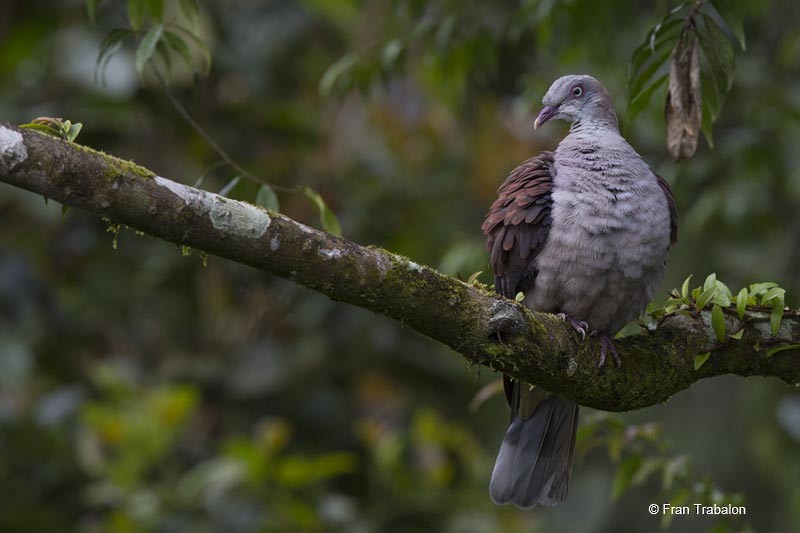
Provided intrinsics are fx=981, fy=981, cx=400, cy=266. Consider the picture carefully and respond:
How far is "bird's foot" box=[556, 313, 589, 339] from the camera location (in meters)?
3.16

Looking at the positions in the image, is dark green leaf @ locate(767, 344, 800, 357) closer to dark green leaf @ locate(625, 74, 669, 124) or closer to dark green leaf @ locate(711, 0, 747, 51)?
dark green leaf @ locate(625, 74, 669, 124)

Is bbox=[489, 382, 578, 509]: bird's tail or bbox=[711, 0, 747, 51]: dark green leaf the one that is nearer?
bbox=[711, 0, 747, 51]: dark green leaf

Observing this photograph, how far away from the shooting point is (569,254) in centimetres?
344

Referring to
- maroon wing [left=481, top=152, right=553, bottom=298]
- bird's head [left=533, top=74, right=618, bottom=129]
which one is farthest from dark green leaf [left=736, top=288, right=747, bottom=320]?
bird's head [left=533, top=74, right=618, bottom=129]

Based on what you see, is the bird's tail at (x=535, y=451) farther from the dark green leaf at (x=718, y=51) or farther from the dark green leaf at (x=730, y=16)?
the dark green leaf at (x=730, y=16)

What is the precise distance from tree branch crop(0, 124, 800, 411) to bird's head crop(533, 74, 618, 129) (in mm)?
1065

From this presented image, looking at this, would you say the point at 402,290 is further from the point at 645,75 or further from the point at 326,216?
the point at 645,75

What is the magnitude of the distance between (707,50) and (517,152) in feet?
10.4

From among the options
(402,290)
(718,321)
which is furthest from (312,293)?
(402,290)

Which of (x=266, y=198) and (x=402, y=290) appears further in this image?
(x=266, y=198)

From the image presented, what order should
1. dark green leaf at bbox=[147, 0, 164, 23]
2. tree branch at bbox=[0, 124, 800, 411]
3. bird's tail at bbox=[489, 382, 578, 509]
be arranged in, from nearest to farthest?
1. tree branch at bbox=[0, 124, 800, 411]
2. dark green leaf at bbox=[147, 0, 164, 23]
3. bird's tail at bbox=[489, 382, 578, 509]

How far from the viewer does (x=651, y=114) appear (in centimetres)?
525

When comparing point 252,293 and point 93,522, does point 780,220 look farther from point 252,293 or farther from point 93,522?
point 93,522

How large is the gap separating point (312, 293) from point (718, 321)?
308cm
